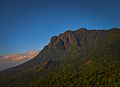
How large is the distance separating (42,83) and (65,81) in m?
21.0

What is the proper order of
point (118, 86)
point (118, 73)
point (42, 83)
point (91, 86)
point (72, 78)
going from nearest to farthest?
1. point (118, 86)
2. point (91, 86)
3. point (118, 73)
4. point (72, 78)
5. point (42, 83)

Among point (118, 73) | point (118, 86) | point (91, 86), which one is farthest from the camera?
point (118, 73)

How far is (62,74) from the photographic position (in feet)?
511

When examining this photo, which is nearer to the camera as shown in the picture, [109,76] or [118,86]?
[118,86]

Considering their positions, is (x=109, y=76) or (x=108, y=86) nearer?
(x=108, y=86)

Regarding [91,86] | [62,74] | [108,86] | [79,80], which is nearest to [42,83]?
[62,74]

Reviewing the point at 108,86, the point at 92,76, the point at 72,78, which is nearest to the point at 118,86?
the point at 108,86

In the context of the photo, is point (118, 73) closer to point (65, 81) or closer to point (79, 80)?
point (79, 80)

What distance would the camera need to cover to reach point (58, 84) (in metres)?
141

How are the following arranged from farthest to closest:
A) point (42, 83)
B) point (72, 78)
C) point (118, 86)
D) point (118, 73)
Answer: point (42, 83)
point (72, 78)
point (118, 73)
point (118, 86)

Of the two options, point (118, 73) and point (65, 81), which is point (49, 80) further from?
point (118, 73)

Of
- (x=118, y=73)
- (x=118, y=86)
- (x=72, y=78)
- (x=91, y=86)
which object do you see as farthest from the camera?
(x=72, y=78)

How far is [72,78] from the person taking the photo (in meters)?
144

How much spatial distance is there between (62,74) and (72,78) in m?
13.8
